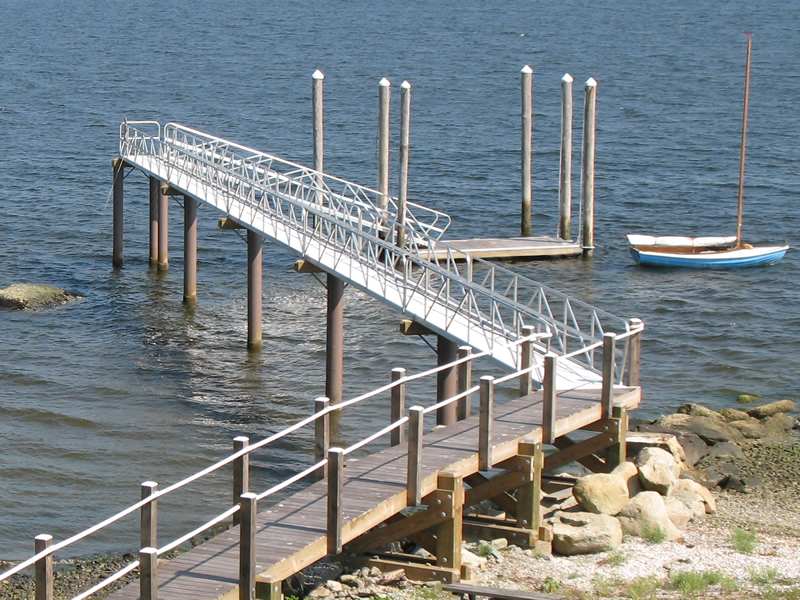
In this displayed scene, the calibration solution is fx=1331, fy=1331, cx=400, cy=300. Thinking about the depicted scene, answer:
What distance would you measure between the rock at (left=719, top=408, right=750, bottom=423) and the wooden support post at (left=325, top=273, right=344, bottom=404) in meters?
6.02

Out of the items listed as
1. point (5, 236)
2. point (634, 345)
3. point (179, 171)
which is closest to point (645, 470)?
point (634, 345)

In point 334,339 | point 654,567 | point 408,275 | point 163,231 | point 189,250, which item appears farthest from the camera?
point 163,231

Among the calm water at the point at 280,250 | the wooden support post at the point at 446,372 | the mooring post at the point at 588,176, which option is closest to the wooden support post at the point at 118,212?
the calm water at the point at 280,250

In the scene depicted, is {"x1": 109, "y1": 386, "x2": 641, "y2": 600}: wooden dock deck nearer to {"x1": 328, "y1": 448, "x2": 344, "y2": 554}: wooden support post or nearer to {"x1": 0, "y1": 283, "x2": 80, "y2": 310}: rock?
{"x1": 328, "y1": 448, "x2": 344, "y2": 554}: wooden support post

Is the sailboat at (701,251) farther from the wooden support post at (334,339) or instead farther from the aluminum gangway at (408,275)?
the wooden support post at (334,339)

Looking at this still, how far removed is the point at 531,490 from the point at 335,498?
315cm

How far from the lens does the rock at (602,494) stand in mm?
14335

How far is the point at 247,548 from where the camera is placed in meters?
10.6

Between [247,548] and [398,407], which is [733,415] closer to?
[398,407]

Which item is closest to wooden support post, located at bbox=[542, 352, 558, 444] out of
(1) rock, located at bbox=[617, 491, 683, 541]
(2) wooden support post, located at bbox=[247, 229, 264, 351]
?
(1) rock, located at bbox=[617, 491, 683, 541]

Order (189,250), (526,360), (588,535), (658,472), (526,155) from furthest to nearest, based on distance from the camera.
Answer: (526,155) < (189,250) < (526,360) < (658,472) < (588,535)

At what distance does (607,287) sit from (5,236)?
1548cm

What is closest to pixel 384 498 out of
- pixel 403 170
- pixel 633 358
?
pixel 633 358

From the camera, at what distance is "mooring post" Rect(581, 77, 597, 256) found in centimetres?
3123
